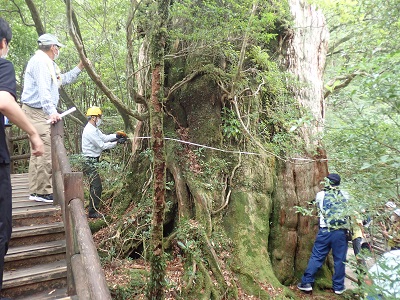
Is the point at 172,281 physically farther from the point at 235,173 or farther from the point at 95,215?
the point at 95,215

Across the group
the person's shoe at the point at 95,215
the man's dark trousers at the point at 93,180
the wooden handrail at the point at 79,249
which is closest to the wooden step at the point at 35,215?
the wooden handrail at the point at 79,249

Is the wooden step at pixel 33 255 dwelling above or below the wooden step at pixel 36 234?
below

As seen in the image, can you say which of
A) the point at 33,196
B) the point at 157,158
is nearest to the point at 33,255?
the point at 33,196

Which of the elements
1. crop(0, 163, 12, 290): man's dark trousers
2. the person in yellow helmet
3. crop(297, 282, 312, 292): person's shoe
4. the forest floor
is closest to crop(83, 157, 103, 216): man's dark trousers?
the person in yellow helmet

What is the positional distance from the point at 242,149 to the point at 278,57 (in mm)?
2214

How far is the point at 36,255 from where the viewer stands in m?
3.08

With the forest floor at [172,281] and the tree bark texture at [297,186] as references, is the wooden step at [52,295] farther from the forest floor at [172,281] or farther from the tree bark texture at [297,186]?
the tree bark texture at [297,186]

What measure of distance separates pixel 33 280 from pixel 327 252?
437 centimetres

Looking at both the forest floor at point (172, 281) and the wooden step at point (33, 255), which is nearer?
the wooden step at point (33, 255)

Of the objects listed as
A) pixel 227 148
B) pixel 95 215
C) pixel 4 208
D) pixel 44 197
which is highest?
pixel 227 148

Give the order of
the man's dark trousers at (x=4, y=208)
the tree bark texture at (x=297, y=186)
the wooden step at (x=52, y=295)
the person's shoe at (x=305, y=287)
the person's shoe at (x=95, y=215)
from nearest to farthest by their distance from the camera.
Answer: the man's dark trousers at (x=4, y=208) → the wooden step at (x=52, y=295) → the person's shoe at (x=305, y=287) → the tree bark texture at (x=297, y=186) → the person's shoe at (x=95, y=215)

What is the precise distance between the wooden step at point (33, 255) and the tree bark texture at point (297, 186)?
3.48m

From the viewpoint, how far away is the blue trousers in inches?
193

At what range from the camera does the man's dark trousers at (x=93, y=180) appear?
5.21 meters
